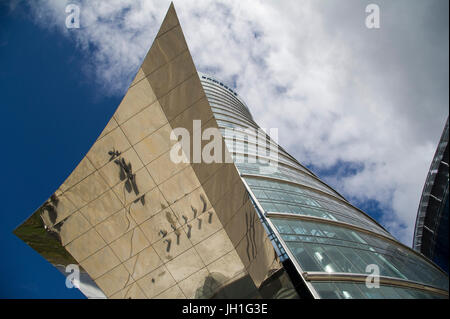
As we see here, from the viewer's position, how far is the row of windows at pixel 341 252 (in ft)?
31.0

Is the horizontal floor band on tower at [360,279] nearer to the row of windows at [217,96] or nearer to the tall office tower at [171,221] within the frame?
the tall office tower at [171,221]

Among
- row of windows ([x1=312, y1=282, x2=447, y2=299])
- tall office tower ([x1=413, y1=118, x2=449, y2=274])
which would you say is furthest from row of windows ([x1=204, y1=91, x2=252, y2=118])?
row of windows ([x1=312, y1=282, x2=447, y2=299])

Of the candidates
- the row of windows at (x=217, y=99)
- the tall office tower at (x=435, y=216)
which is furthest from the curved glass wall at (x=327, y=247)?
the row of windows at (x=217, y=99)

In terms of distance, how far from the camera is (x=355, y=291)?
27.5 ft

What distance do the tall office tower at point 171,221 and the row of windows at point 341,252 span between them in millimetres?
58

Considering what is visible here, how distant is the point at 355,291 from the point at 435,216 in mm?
18992

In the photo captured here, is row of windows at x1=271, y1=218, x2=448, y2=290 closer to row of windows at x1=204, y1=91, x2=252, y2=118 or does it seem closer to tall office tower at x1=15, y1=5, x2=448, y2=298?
tall office tower at x1=15, y1=5, x2=448, y2=298

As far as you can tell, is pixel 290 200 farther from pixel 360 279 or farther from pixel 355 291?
pixel 355 291

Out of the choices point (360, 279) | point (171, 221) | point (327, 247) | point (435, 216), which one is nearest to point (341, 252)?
point (327, 247)

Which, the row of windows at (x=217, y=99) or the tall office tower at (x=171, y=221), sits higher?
the row of windows at (x=217, y=99)

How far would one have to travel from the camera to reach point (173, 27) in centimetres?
876
